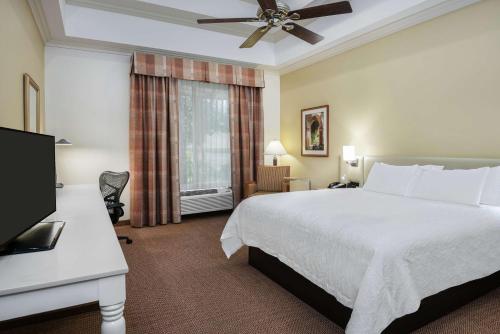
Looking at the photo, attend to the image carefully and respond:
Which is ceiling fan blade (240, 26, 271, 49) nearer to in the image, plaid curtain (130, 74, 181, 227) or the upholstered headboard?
plaid curtain (130, 74, 181, 227)

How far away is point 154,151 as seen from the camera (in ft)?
15.5

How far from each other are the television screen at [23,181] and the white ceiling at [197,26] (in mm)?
2260

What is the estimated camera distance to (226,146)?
5496mm

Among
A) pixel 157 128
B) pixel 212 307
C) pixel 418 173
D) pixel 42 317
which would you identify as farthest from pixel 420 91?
pixel 42 317

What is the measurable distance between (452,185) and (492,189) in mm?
304

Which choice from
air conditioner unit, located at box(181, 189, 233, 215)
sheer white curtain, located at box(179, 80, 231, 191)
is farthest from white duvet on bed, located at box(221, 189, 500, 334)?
sheer white curtain, located at box(179, 80, 231, 191)

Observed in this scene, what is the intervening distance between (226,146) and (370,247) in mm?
3973

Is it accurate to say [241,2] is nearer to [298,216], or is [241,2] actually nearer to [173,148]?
[173,148]

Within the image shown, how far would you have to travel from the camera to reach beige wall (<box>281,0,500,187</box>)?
3.14 meters

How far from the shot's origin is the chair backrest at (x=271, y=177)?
5.20 meters

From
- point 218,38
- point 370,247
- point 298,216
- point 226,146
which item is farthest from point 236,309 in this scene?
point 218,38

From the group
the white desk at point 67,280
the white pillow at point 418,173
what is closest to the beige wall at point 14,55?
the white desk at point 67,280

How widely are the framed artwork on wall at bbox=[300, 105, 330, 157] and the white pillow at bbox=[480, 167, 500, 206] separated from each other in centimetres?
243

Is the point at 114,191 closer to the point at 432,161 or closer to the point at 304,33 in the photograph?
the point at 304,33
